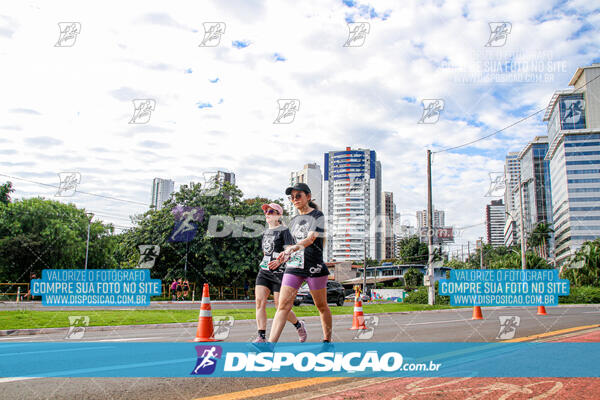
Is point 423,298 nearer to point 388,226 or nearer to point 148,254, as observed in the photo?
point 148,254

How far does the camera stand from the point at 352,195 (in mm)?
181875

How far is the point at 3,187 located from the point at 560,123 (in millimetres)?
174233

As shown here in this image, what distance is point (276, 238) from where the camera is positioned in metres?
4.54

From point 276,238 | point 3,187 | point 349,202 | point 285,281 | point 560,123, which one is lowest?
point 285,281

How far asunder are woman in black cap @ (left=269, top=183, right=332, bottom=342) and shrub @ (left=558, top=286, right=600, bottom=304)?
3324 cm

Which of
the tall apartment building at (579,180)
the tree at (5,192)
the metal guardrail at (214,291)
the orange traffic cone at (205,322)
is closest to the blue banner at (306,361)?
the orange traffic cone at (205,322)

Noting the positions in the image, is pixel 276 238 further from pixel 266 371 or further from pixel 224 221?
pixel 224 221

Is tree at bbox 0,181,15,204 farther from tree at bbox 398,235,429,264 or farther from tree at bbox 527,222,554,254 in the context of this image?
tree at bbox 527,222,554,254

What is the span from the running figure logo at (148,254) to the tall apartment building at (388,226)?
413 feet

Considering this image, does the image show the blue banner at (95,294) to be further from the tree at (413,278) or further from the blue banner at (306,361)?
the tree at (413,278)

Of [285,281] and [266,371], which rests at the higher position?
[285,281]

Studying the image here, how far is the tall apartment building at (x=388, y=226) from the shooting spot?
528 feet

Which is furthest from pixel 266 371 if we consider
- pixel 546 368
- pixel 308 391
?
pixel 546 368

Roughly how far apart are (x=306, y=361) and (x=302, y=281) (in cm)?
96
